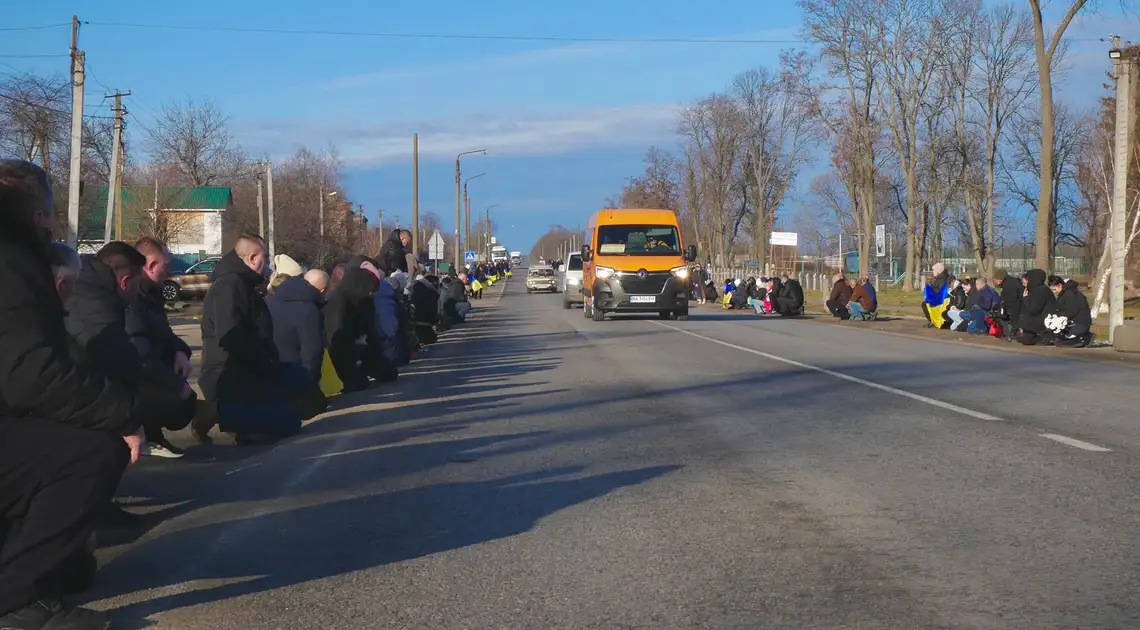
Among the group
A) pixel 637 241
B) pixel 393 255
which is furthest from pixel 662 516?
pixel 637 241

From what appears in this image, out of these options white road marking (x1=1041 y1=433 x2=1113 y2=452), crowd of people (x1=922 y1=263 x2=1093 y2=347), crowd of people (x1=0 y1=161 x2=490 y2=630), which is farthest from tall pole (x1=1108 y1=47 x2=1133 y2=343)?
white road marking (x1=1041 y1=433 x2=1113 y2=452)

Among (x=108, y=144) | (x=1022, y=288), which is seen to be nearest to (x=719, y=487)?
(x=1022, y=288)

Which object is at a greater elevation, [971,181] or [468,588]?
[971,181]

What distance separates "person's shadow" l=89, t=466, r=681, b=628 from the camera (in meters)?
5.79

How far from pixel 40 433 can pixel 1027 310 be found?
844 inches

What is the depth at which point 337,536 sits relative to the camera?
22.1 feet

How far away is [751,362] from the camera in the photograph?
733 inches

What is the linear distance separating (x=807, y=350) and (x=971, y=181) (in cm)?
5210

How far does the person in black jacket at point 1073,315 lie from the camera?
22.5 meters

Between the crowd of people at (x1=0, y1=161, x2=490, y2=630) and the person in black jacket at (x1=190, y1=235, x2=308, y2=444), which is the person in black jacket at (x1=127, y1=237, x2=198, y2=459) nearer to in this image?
the crowd of people at (x1=0, y1=161, x2=490, y2=630)

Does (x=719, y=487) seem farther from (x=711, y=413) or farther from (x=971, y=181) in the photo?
(x=971, y=181)

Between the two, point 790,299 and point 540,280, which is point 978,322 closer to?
point 790,299

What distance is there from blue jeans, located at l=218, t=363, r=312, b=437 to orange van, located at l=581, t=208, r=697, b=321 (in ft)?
70.6

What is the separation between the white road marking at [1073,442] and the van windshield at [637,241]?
22385 mm
